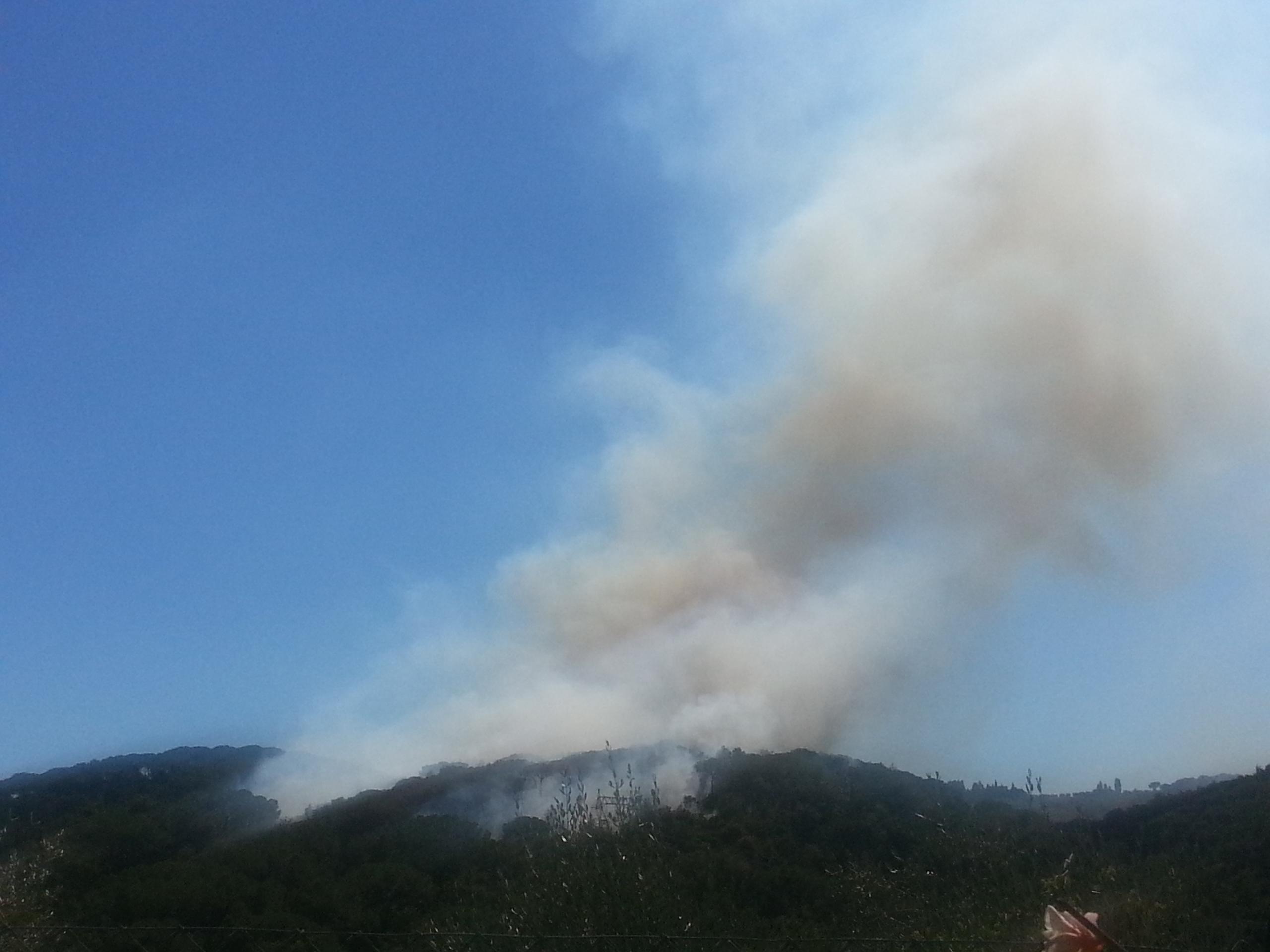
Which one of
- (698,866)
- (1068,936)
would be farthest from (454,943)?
(1068,936)

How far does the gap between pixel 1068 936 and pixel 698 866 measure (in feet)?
60.9

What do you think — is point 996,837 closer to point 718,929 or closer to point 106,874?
point 718,929

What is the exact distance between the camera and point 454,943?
16.2m

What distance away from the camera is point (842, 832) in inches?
1451

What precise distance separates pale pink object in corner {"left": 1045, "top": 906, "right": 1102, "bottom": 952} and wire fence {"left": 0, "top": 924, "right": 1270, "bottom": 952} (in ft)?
4.44

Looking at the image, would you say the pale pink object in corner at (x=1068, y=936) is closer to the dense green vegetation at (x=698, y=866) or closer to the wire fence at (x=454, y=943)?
the wire fence at (x=454, y=943)

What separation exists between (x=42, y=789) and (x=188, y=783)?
943 centimetres

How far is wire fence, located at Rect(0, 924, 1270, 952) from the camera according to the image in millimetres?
12883

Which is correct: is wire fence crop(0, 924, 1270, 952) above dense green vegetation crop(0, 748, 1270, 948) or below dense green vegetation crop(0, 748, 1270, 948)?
below

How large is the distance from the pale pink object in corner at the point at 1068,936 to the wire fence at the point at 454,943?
53.2 inches

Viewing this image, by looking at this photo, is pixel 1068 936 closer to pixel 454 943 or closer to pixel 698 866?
pixel 454 943

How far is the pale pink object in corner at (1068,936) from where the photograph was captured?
24.9 feet

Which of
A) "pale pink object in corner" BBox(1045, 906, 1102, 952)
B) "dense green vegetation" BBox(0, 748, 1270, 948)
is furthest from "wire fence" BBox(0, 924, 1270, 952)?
"pale pink object in corner" BBox(1045, 906, 1102, 952)

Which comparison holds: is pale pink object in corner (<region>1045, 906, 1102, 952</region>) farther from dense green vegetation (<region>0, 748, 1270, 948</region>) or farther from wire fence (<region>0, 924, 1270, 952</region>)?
dense green vegetation (<region>0, 748, 1270, 948</region>)
